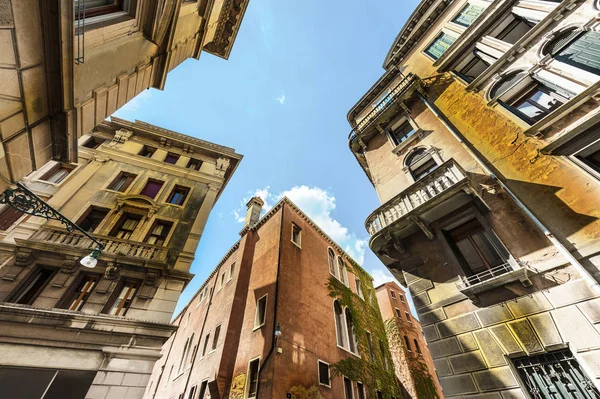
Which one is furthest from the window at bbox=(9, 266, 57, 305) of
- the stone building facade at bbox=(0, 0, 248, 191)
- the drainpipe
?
the drainpipe

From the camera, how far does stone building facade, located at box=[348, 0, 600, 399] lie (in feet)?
16.2

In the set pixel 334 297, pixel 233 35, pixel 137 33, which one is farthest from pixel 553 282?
pixel 233 35

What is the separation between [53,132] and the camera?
460 cm

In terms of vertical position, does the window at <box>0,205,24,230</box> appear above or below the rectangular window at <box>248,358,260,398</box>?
above

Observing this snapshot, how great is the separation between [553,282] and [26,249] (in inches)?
666

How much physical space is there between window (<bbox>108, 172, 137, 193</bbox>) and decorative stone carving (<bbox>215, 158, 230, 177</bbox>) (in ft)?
16.8

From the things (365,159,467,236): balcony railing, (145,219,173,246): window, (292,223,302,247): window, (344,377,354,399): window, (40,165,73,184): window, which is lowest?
(344,377,354,399): window

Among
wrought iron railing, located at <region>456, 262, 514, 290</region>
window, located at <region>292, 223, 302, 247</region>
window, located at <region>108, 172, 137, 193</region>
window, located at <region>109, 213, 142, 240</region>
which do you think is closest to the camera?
wrought iron railing, located at <region>456, 262, 514, 290</region>

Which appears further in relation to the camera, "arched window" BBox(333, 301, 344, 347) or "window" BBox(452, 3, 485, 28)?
"arched window" BBox(333, 301, 344, 347)

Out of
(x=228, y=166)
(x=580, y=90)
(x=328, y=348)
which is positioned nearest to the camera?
(x=580, y=90)

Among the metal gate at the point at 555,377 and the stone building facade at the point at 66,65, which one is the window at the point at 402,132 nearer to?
the metal gate at the point at 555,377

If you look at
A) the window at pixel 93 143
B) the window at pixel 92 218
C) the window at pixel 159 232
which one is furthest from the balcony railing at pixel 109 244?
the window at pixel 93 143

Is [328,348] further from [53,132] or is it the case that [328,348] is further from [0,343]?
[53,132]

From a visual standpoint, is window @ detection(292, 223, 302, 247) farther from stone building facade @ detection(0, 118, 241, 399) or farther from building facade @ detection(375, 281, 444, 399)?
building facade @ detection(375, 281, 444, 399)
